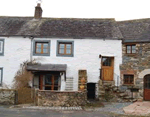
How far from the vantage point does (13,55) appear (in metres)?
17.5

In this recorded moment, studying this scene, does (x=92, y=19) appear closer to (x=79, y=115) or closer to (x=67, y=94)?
(x=67, y=94)

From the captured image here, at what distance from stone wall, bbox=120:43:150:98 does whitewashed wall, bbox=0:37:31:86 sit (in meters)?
8.87

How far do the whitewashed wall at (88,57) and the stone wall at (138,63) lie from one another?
0.60 metres

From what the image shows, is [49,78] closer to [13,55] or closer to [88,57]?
[13,55]

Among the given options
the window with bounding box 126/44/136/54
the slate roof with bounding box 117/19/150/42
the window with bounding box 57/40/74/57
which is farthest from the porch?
the slate roof with bounding box 117/19/150/42

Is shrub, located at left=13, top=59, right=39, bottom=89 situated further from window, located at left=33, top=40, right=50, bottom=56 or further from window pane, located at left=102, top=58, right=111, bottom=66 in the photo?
window pane, located at left=102, top=58, right=111, bottom=66

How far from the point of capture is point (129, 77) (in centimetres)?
1705

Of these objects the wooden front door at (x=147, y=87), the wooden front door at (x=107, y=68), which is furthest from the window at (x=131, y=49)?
the wooden front door at (x=147, y=87)

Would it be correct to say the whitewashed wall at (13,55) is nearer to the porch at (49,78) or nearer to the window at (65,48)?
the porch at (49,78)

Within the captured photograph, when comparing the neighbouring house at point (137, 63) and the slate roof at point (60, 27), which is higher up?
the slate roof at point (60, 27)

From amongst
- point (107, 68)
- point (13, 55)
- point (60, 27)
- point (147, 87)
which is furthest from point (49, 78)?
point (147, 87)

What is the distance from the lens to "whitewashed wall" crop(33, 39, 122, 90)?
1712cm

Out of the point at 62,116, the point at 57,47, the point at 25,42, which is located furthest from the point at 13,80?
the point at 62,116

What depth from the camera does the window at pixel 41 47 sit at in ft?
57.3
